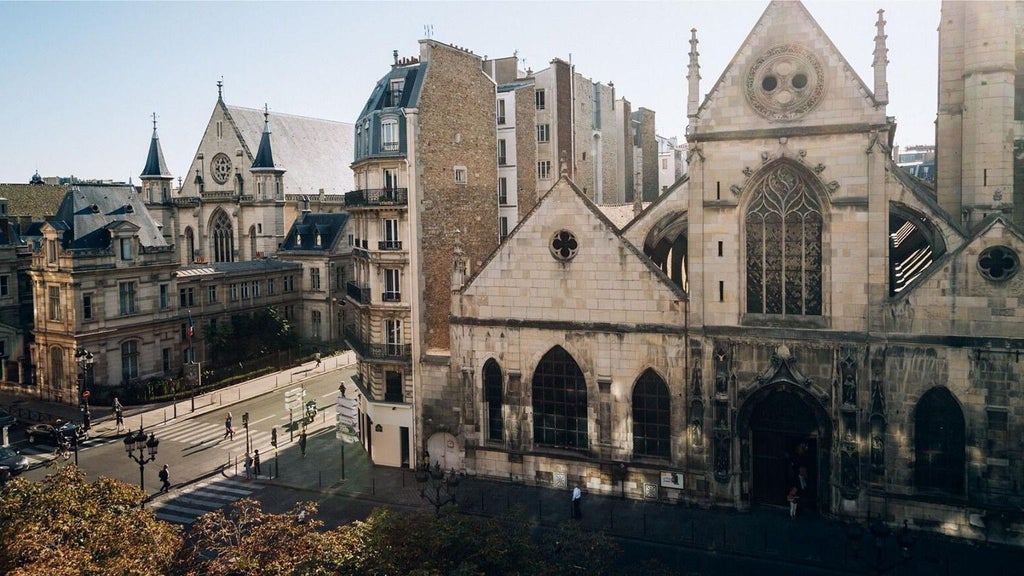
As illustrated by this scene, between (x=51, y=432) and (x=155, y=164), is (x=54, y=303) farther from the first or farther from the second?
(x=155, y=164)

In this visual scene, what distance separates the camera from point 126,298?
2028 inches

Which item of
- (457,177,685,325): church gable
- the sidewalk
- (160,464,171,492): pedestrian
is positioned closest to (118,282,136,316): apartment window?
the sidewalk

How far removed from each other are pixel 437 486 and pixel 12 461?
74.0 feet

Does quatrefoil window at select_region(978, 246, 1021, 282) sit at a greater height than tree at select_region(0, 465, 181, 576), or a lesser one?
greater

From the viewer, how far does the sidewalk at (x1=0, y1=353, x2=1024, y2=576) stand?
23859mm

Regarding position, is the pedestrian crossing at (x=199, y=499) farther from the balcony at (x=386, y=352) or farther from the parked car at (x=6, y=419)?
the parked car at (x=6, y=419)

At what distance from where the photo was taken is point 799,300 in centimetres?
2778

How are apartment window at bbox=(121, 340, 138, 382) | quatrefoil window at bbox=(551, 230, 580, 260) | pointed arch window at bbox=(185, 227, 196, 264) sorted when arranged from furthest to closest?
pointed arch window at bbox=(185, 227, 196, 264), apartment window at bbox=(121, 340, 138, 382), quatrefoil window at bbox=(551, 230, 580, 260)

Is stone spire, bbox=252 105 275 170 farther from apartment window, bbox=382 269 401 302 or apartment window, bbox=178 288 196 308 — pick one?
apartment window, bbox=382 269 401 302

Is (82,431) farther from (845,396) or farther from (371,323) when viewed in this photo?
(845,396)

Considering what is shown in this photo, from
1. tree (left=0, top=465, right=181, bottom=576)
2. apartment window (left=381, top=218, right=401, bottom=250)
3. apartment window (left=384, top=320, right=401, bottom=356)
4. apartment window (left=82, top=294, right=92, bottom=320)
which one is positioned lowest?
tree (left=0, top=465, right=181, bottom=576)

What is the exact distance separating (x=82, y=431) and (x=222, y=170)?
1487 inches

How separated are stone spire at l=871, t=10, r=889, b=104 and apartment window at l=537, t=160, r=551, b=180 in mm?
23497

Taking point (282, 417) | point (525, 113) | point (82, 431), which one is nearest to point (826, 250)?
point (525, 113)
